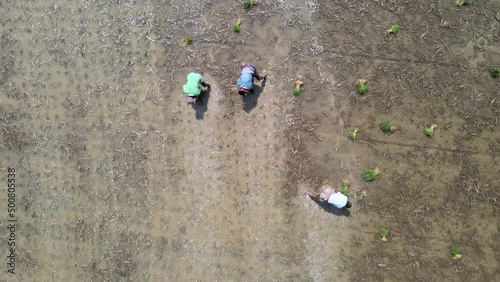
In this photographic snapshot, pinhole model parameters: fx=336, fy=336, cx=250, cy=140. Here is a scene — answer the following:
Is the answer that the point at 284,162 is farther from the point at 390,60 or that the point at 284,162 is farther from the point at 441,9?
the point at 441,9

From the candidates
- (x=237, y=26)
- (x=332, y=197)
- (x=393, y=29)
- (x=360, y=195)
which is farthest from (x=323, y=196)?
(x=237, y=26)

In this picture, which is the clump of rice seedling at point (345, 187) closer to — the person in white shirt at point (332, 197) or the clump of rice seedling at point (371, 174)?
the person in white shirt at point (332, 197)

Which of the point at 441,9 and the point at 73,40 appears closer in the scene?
the point at 441,9

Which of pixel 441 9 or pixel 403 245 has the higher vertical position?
pixel 441 9

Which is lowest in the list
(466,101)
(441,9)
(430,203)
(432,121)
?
(430,203)

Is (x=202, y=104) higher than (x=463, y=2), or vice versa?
(x=463, y=2)

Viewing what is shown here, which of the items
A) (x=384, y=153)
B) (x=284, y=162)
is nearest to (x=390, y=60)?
(x=384, y=153)

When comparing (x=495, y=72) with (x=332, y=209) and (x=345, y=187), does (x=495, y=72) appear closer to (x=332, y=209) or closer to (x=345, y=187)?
(x=345, y=187)
